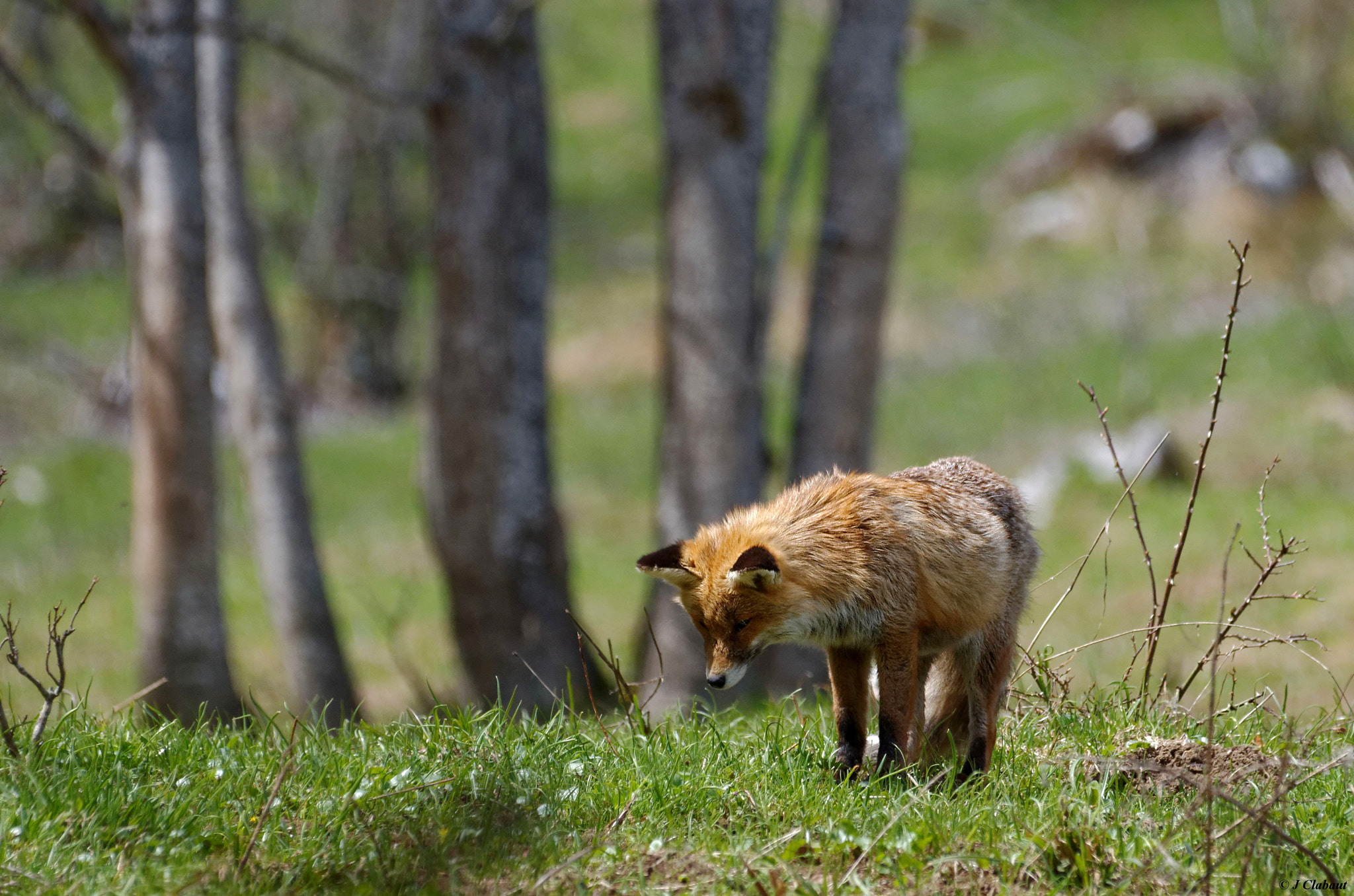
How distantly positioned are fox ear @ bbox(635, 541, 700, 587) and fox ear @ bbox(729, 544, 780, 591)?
0.75 feet

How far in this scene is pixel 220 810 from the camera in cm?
398

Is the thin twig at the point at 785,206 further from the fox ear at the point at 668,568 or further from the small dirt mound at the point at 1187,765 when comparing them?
the small dirt mound at the point at 1187,765

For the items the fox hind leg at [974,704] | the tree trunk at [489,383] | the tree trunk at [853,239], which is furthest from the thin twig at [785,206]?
the fox hind leg at [974,704]

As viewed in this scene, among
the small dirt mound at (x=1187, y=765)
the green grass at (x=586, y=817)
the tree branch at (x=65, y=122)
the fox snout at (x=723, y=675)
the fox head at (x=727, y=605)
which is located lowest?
the small dirt mound at (x=1187, y=765)

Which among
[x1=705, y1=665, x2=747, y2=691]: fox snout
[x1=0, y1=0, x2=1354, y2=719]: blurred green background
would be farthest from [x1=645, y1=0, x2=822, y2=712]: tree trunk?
[x1=705, y1=665, x2=747, y2=691]: fox snout

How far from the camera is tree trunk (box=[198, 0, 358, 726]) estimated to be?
977 centimetres

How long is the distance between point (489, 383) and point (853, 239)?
291 cm

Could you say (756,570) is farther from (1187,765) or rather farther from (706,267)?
(706,267)

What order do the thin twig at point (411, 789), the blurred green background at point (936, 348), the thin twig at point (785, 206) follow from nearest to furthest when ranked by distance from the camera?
the thin twig at point (411, 789) < the thin twig at point (785, 206) < the blurred green background at point (936, 348)

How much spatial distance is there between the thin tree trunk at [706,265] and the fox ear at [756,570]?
4.23m

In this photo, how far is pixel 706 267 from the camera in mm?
8742

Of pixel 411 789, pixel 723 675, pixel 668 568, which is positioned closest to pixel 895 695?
pixel 723 675

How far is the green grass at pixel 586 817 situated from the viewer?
3.64 metres

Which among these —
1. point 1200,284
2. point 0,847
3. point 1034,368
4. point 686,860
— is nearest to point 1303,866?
point 686,860
